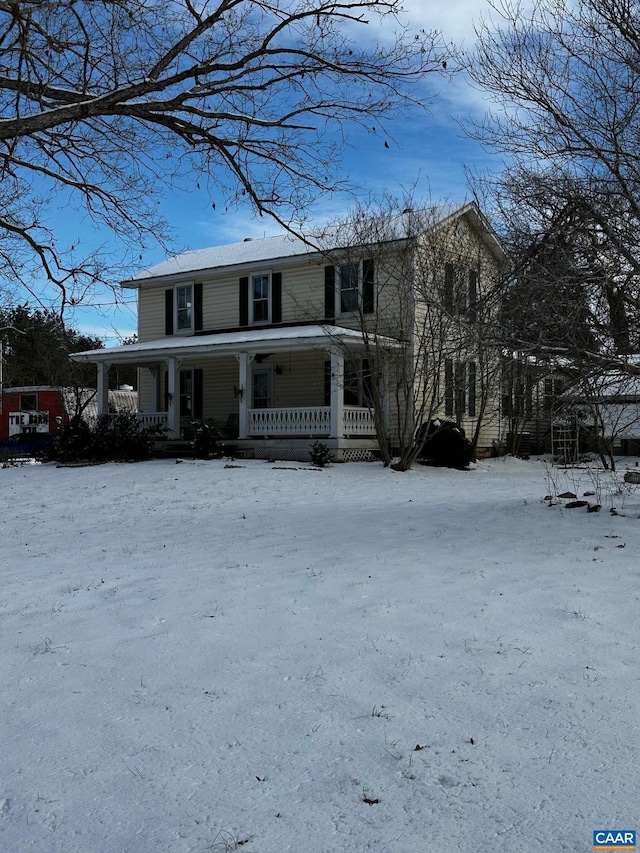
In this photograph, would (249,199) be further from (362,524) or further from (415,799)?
(415,799)

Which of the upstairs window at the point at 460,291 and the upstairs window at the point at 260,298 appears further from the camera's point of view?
the upstairs window at the point at 260,298

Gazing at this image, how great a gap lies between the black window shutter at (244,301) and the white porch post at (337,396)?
5150 mm

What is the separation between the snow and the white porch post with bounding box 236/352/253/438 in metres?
11.4

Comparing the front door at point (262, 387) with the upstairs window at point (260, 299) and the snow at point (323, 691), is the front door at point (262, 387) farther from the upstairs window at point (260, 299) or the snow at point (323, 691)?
the snow at point (323, 691)

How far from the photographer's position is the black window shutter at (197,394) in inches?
922

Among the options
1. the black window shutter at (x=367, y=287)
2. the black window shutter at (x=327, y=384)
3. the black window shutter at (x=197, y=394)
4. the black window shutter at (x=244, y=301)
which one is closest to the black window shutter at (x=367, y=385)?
the black window shutter at (x=327, y=384)

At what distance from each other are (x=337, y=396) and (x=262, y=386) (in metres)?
4.73

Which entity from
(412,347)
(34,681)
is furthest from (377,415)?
(34,681)

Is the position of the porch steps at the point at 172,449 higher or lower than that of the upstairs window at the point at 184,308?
lower

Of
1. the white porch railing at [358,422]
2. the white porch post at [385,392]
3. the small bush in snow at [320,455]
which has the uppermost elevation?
the white porch post at [385,392]

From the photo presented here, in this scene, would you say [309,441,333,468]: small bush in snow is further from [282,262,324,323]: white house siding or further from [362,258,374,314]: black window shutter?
[282,262,324,323]: white house siding

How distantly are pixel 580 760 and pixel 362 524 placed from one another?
18.6 ft

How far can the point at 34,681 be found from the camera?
4312 millimetres

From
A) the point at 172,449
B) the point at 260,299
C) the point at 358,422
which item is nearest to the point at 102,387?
the point at 172,449
